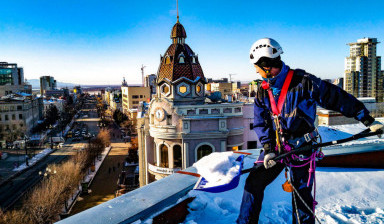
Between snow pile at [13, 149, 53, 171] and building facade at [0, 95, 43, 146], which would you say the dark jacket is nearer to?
snow pile at [13, 149, 53, 171]

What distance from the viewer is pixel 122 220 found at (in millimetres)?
3086

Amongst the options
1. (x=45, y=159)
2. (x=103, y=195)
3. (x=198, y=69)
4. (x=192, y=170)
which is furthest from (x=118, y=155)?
(x=192, y=170)

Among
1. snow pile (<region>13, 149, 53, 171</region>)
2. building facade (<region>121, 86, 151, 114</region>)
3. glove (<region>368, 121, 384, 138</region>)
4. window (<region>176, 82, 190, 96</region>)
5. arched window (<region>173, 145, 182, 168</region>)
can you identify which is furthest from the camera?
building facade (<region>121, 86, 151, 114</region>)

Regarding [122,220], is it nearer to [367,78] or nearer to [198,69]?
[198,69]

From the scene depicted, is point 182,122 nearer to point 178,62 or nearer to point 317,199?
point 178,62

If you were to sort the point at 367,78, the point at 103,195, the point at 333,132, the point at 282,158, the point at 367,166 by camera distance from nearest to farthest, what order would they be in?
the point at 282,158
the point at 367,166
the point at 333,132
the point at 103,195
the point at 367,78

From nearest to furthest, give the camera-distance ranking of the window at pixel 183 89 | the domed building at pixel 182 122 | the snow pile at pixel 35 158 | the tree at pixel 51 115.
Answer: the domed building at pixel 182 122 → the window at pixel 183 89 → the snow pile at pixel 35 158 → the tree at pixel 51 115

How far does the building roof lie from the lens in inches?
798

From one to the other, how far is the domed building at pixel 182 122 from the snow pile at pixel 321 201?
12.7 metres

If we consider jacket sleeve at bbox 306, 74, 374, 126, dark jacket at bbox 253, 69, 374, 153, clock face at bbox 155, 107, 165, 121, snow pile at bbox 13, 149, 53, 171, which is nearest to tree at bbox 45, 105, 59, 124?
snow pile at bbox 13, 149, 53, 171

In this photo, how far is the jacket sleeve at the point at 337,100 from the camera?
10.2 ft

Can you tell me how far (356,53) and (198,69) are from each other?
3119 inches

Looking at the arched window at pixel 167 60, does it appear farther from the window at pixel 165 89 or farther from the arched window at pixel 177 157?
the arched window at pixel 177 157

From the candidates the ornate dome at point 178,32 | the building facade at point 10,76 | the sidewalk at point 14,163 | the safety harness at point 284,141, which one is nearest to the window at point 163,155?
the ornate dome at point 178,32
